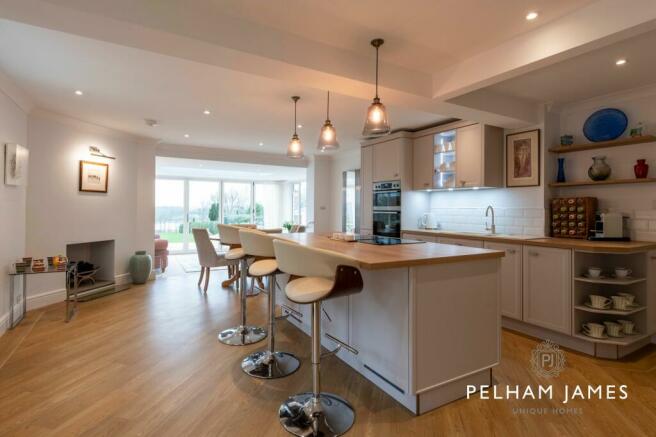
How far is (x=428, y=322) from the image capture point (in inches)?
77.1

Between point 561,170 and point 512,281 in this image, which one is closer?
point 512,281

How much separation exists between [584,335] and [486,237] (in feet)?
3.76

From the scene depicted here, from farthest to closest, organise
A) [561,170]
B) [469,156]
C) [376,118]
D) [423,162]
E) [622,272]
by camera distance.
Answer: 1. [423,162]
2. [469,156]
3. [561,170]
4. [622,272]
5. [376,118]

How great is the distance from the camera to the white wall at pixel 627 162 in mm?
3146

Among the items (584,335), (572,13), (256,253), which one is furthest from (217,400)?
(572,13)

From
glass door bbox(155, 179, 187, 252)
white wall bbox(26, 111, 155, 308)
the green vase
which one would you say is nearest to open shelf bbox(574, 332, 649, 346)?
the green vase

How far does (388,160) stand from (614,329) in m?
3.27

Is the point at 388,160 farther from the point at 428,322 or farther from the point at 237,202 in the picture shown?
the point at 237,202

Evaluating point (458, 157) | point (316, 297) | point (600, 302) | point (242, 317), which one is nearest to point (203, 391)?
point (242, 317)

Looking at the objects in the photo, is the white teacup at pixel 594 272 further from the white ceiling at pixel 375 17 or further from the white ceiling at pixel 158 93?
the white ceiling at pixel 158 93

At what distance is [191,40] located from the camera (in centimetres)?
201

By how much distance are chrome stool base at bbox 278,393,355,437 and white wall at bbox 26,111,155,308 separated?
3.82m

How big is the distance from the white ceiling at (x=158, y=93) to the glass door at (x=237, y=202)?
5.00 m

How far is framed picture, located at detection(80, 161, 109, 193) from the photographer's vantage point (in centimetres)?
462
